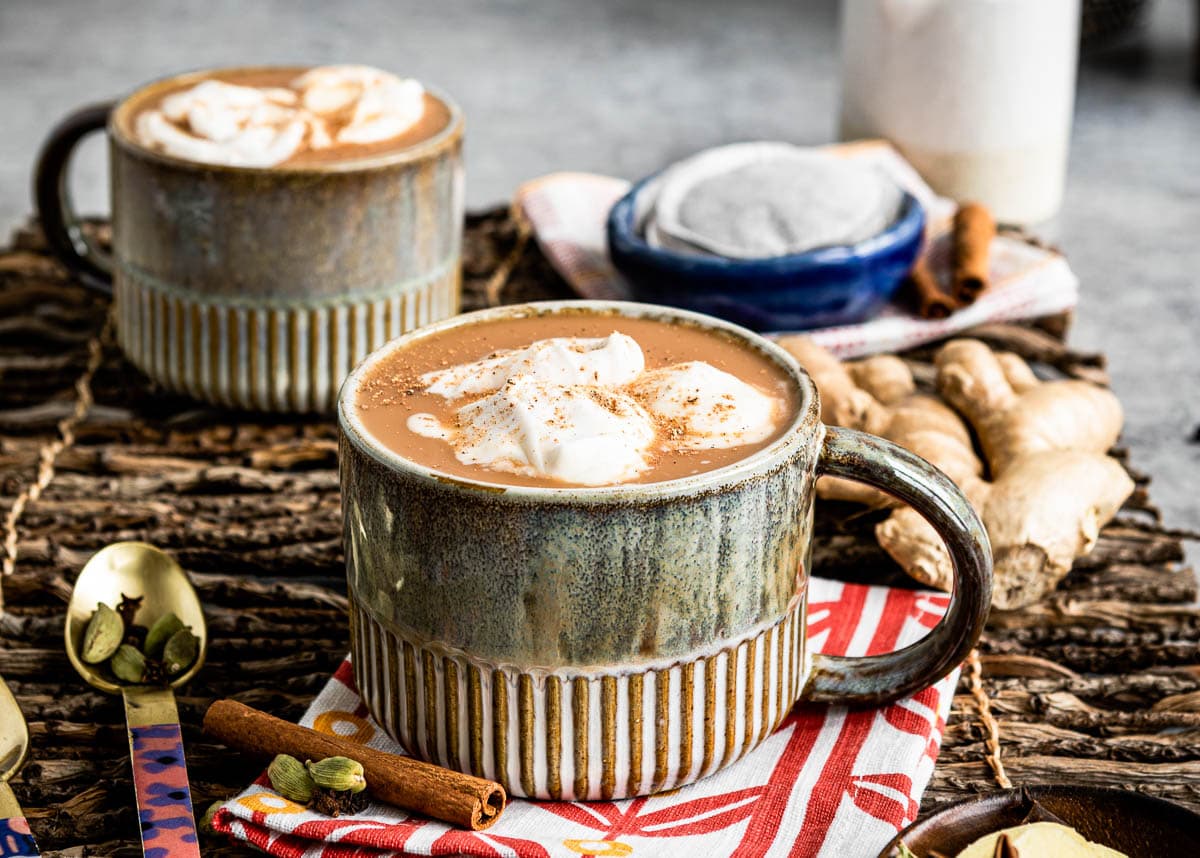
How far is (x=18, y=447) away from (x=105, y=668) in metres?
0.31

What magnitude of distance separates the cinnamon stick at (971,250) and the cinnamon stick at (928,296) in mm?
15

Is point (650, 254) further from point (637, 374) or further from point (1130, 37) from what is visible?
point (1130, 37)

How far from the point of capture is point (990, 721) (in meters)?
0.76

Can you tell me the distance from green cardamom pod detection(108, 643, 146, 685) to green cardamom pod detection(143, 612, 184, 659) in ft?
0.05

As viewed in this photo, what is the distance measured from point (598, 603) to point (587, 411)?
0.27 ft

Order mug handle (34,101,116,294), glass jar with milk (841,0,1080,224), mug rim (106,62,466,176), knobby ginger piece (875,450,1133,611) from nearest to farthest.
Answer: knobby ginger piece (875,450,1133,611) → mug rim (106,62,466,176) → mug handle (34,101,116,294) → glass jar with milk (841,0,1080,224)

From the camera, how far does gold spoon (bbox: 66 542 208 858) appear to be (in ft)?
2.10

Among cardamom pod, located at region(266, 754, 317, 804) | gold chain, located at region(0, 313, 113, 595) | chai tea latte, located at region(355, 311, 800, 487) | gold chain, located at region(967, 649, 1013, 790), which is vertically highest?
chai tea latte, located at region(355, 311, 800, 487)

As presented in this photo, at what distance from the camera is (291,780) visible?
2.13 ft

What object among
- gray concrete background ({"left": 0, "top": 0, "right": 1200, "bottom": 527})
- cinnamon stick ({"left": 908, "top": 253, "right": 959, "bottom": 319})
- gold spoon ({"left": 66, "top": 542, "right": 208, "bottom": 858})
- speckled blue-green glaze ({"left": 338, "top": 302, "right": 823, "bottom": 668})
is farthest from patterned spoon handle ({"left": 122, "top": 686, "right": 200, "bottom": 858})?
gray concrete background ({"left": 0, "top": 0, "right": 1200, "bottom": 527})

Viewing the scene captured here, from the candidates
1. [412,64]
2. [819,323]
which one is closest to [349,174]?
[819,323]

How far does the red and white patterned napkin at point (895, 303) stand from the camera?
3.93 ft

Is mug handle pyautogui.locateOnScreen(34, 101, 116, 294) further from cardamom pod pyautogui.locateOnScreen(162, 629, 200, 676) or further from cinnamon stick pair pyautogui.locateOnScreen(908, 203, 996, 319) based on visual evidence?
cinnamon stick pair pyautogui.locateOnScreen(908, 203, 996, 319)

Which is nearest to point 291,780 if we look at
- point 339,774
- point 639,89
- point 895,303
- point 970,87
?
point 339,774
